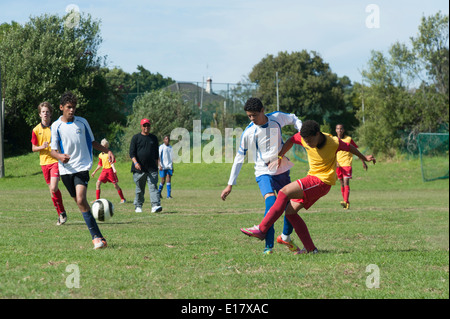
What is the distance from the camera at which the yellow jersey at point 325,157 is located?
701 centimetres

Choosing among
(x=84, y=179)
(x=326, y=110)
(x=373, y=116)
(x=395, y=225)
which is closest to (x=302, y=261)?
(x=84, y=179)

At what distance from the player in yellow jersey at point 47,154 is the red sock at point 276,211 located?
540 cm

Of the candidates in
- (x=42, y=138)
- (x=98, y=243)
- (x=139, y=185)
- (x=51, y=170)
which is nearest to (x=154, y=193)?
(x=139, y=185)

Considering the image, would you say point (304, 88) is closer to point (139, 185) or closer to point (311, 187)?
point (139, 185)

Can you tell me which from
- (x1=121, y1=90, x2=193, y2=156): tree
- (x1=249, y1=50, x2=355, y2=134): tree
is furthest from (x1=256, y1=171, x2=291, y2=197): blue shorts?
(x1=249, y1=50, x2=355, y2=134): tree

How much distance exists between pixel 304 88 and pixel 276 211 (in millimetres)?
54518

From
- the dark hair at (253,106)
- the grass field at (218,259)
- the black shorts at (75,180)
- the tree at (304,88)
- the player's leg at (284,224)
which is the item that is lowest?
the grass field at (218,259)

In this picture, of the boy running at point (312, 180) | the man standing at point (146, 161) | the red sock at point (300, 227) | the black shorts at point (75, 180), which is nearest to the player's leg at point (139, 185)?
the man standing at point (146, 161)

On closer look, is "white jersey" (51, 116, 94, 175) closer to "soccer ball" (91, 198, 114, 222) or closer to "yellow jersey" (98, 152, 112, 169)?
"soccer ball" (91, 198, 114, 222)

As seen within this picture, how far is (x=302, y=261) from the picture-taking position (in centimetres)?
670

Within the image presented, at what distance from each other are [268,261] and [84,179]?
2994 millimetres

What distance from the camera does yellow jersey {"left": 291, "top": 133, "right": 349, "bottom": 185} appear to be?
23.0ft

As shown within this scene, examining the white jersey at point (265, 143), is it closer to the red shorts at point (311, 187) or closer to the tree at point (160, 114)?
the red shorts at point (311, 187)

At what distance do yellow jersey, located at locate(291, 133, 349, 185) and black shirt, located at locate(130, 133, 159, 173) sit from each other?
301 inches
